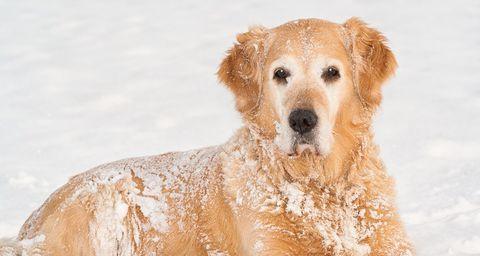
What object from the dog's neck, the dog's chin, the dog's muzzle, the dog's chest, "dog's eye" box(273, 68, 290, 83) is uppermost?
"dog's eye" box(273, 68, 290, 83)

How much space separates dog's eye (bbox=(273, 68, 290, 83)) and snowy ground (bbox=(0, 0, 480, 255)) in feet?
6.18

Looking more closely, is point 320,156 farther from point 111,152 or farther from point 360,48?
point 111,152

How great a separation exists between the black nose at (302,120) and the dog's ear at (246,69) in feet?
1.91

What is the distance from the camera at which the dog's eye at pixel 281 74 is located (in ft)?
16.2

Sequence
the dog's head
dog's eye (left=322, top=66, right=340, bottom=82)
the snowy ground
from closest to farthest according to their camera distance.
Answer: the dog's head, dog's eye (left=322, top=66, right=340, bottom=82), the snowy ground

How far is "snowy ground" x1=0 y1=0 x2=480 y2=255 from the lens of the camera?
7539 millimetres

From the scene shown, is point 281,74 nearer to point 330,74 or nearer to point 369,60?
point 330,74

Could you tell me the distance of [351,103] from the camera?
5027mm

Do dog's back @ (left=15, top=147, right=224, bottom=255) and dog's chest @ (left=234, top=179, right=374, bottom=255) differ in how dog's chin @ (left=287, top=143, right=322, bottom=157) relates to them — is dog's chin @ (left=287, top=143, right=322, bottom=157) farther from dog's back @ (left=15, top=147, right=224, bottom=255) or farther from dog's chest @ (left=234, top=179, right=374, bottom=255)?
dog's back @ (left=15, top=147, right=224, bottom=255)

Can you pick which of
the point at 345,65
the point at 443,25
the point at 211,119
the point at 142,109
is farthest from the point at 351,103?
the point at 443,25

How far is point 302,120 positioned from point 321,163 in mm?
539

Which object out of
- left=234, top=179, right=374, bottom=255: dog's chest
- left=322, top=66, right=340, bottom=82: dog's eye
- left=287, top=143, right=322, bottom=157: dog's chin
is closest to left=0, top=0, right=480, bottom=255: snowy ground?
left=234, top=179, right=374, bottom=255: dog's chest

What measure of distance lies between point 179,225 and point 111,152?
3974 millimetres

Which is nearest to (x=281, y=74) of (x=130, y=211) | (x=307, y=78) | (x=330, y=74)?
(x=307, y=78)
